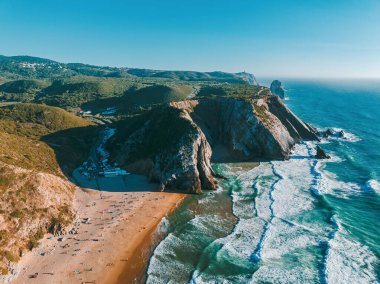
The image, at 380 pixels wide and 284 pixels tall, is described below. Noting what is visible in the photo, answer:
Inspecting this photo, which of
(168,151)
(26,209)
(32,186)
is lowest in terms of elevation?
(26,209)

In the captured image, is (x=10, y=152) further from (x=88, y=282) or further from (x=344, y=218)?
(x=344, y=218)

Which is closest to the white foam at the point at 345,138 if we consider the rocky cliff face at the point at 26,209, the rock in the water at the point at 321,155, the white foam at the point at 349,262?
the rock in the water at the point at 321,155

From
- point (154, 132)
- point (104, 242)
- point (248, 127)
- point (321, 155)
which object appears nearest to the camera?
point (104, 242)

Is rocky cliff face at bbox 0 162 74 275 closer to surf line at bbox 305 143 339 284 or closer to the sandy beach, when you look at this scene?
the sandy beach

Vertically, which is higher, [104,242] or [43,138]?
[43,138]

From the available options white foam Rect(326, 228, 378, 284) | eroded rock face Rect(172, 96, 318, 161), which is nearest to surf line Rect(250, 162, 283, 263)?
white foam Rect(326, 228, 378, 284)

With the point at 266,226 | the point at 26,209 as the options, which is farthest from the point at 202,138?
the point at 26,209

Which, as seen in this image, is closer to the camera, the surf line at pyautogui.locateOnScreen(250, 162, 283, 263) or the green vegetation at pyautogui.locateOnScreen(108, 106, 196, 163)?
the surf line at pyautogui.locateOnScreen(250, 162, 283, 263)

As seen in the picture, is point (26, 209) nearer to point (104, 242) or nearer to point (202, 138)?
point (104, 242)
